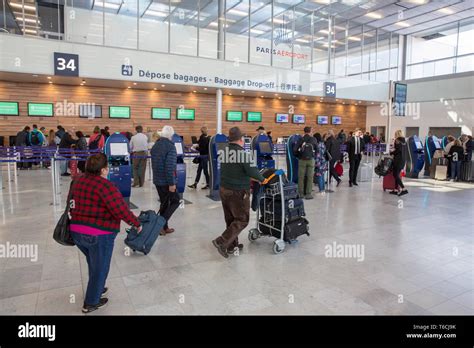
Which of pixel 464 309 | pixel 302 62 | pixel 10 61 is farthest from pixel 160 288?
pixel 302 62

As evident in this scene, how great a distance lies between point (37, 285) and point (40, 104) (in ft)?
39.9

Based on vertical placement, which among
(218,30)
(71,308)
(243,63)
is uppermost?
(218,30)

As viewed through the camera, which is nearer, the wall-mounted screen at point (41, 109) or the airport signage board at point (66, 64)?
the airport signage board at point (66, 64)

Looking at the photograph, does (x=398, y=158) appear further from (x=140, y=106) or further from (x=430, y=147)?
(x=140, y=106)

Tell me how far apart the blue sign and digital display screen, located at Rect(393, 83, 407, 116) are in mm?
4746

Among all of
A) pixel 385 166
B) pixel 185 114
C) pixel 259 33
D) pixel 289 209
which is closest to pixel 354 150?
pixel 385 166

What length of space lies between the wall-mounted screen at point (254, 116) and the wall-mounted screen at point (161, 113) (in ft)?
14.1

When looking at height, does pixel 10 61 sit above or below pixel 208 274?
above

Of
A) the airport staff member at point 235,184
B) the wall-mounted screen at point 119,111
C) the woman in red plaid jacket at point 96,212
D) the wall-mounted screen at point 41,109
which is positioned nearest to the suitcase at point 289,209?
the airport staff member at point 235,184

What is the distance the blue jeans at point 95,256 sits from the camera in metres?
2.67

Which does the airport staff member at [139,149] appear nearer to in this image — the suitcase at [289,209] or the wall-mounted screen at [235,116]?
the suitcase at [289,209]

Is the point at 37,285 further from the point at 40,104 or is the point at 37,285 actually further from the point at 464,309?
the point at 40,104

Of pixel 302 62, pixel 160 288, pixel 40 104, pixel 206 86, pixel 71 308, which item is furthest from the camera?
pixel 302 62
